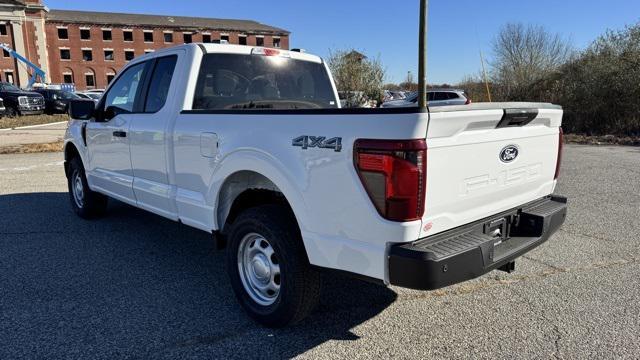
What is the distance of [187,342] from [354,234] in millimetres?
1364

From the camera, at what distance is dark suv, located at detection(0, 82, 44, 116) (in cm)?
2398

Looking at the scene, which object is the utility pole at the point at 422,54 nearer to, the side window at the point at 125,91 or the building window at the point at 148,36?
the side window at the point at 125,91

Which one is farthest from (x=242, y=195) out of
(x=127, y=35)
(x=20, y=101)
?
(x=127, y=35)

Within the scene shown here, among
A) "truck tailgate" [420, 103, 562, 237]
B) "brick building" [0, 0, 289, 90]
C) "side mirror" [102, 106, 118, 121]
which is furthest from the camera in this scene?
"brick building" [0, 0, 289, 90]

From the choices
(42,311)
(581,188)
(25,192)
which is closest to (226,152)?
(42,311)

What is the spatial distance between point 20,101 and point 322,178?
27.3 metres

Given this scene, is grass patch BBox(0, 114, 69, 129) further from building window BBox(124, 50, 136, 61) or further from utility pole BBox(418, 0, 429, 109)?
building window BBox(124, 50, 136, 61)

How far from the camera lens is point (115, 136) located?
4.65 meters

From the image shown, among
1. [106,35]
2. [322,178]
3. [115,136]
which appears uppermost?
[106,35]

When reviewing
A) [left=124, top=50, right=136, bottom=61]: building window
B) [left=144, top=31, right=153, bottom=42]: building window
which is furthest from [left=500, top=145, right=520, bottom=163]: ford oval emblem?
[left=144, top=31, right=153, bottom=42]: building window

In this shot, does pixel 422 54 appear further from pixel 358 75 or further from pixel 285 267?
pixel 358 75

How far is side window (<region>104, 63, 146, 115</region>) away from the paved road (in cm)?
146

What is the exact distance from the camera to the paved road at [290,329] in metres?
2.85

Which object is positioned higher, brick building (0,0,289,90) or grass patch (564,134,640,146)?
brick building (0,0,289,90)
